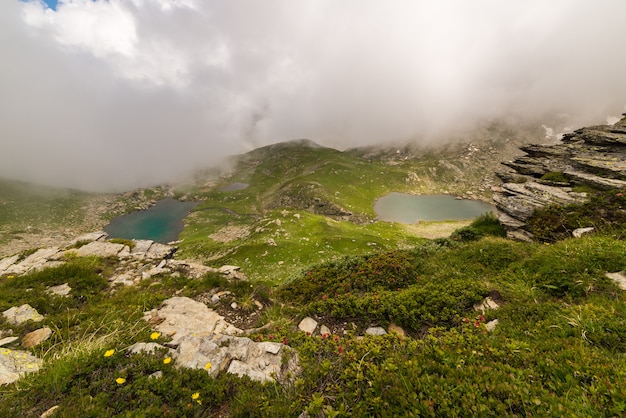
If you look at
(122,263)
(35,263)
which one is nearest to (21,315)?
(122,263)

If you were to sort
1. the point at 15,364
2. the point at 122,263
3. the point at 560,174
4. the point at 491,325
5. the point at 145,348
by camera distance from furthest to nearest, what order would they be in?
the point at 560,174
the point at 122,263
the point at 491,325
the point at 145,348
the point at 15,364

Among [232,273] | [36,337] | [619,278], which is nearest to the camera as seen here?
[36,337]

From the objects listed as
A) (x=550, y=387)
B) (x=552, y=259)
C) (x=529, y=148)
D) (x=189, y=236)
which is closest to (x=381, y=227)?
(x=529, y=148)

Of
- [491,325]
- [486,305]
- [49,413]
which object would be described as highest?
[49,413]

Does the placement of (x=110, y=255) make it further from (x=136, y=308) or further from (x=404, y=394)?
(x=404, y=394)

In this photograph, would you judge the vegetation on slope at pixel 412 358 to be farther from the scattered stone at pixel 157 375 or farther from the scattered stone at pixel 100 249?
the scattered stone at pixel 100 249

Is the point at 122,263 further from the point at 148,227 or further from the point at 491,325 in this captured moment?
the point at 148,227

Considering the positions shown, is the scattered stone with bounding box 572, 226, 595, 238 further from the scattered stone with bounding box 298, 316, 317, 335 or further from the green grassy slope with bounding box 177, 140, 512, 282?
the green grassy slope with bounding box 177, 140, 512, 282

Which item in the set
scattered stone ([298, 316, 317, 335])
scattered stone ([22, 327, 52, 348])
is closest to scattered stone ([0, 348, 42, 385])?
scattered stone ([22, 327, 52, 348])
